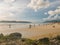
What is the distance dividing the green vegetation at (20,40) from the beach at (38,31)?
5 cm

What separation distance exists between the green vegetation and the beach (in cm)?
5

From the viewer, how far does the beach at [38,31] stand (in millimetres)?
1724

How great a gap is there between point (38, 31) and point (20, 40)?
0.94 ft

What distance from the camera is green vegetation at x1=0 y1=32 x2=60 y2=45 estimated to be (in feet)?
5.52

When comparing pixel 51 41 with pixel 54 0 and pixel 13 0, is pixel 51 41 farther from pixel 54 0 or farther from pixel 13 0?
pixel 13 0

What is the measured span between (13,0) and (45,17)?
53 centimetres

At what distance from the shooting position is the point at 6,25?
5.67 ft

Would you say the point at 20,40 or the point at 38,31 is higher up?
the point at 38,31

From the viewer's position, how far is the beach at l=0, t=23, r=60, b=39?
5.66 ft

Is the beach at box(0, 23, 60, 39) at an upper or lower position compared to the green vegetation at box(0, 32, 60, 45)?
upper

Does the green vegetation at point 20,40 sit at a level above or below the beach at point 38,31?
below

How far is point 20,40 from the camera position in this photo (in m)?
1.70

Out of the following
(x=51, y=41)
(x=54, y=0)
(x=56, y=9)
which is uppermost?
(x=54, y=0)

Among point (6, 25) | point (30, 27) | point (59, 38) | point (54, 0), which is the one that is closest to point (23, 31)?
point (30, 27)
